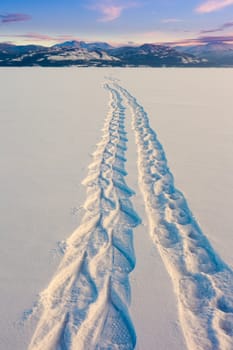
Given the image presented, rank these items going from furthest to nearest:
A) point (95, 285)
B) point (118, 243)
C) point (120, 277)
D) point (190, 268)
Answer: point (118, 243) < point (190, 268) < point (120, 277) < point (95, 285)

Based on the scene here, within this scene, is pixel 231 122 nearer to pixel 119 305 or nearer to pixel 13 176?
pixel 13 176

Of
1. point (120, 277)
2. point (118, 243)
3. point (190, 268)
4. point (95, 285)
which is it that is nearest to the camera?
point (95, 285)

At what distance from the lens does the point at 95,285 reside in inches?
124

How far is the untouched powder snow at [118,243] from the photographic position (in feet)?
8.95

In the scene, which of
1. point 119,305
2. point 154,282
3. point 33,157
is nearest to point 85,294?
point 119,305

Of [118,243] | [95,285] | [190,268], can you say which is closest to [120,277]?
[95,285]

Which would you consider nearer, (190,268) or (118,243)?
(190,268)

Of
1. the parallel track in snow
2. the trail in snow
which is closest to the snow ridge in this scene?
the parallel track in snow

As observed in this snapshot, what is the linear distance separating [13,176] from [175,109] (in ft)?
26.5

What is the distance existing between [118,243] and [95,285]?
29.3 inches

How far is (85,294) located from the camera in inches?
120

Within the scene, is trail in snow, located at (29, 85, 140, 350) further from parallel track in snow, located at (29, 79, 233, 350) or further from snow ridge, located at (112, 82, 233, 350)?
snow ridge, located at (112, 82, 233, 350)

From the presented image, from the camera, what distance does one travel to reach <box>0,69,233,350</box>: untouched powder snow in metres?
2.73

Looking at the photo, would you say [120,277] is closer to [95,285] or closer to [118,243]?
[95,285]
